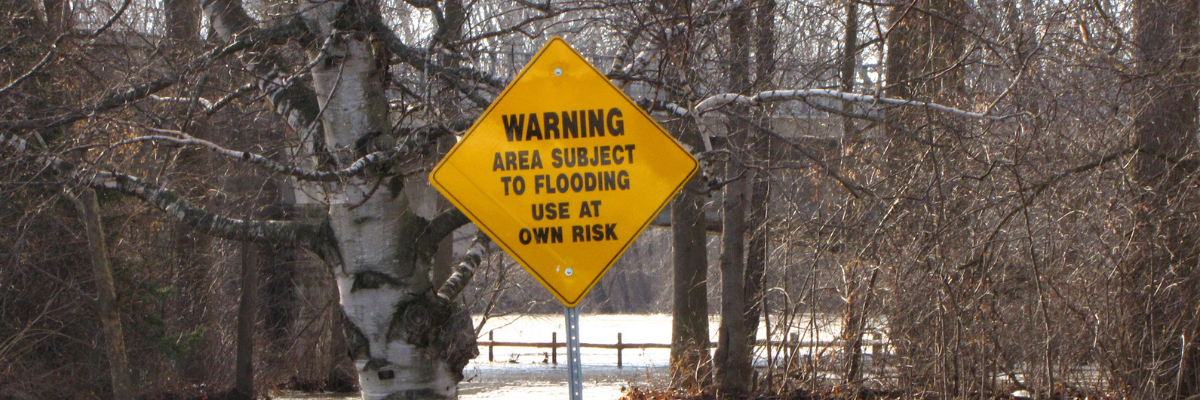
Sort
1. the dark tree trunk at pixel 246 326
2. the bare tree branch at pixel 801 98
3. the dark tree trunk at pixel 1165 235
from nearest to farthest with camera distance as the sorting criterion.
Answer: the bare tree branch at pixel 801 98
the dark tree trunk at pixel 1165 235
the dark tree trunk at pixel 246 326

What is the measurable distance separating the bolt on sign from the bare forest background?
1067 mm

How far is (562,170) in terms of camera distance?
A: 4016mm

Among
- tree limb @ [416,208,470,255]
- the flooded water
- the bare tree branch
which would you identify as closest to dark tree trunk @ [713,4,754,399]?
the flooded water

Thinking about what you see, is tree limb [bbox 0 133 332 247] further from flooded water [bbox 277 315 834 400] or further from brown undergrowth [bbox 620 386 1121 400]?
brown undergrowth [bbox 620 386 1121 400]

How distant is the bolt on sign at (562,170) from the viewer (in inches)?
156

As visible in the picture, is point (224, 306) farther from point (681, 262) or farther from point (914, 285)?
point (914, 285)

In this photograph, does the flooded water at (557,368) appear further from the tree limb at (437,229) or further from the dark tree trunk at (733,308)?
the tree limb at (437,229)

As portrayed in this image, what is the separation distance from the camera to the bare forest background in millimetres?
5980

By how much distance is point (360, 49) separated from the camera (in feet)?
19.0

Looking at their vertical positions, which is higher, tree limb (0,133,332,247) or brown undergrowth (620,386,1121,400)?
tree limb (0,133,332,247)

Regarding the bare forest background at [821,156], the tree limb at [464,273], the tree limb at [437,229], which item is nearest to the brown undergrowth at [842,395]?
the bare forest background at [821,156]

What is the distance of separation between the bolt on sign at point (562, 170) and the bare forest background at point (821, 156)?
42.0 inches

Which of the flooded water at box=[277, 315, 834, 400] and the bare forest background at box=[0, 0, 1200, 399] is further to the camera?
the flooded water at box=[277, 315, 834, 400]

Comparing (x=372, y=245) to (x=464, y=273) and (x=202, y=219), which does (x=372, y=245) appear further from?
(x=202, y=219)
